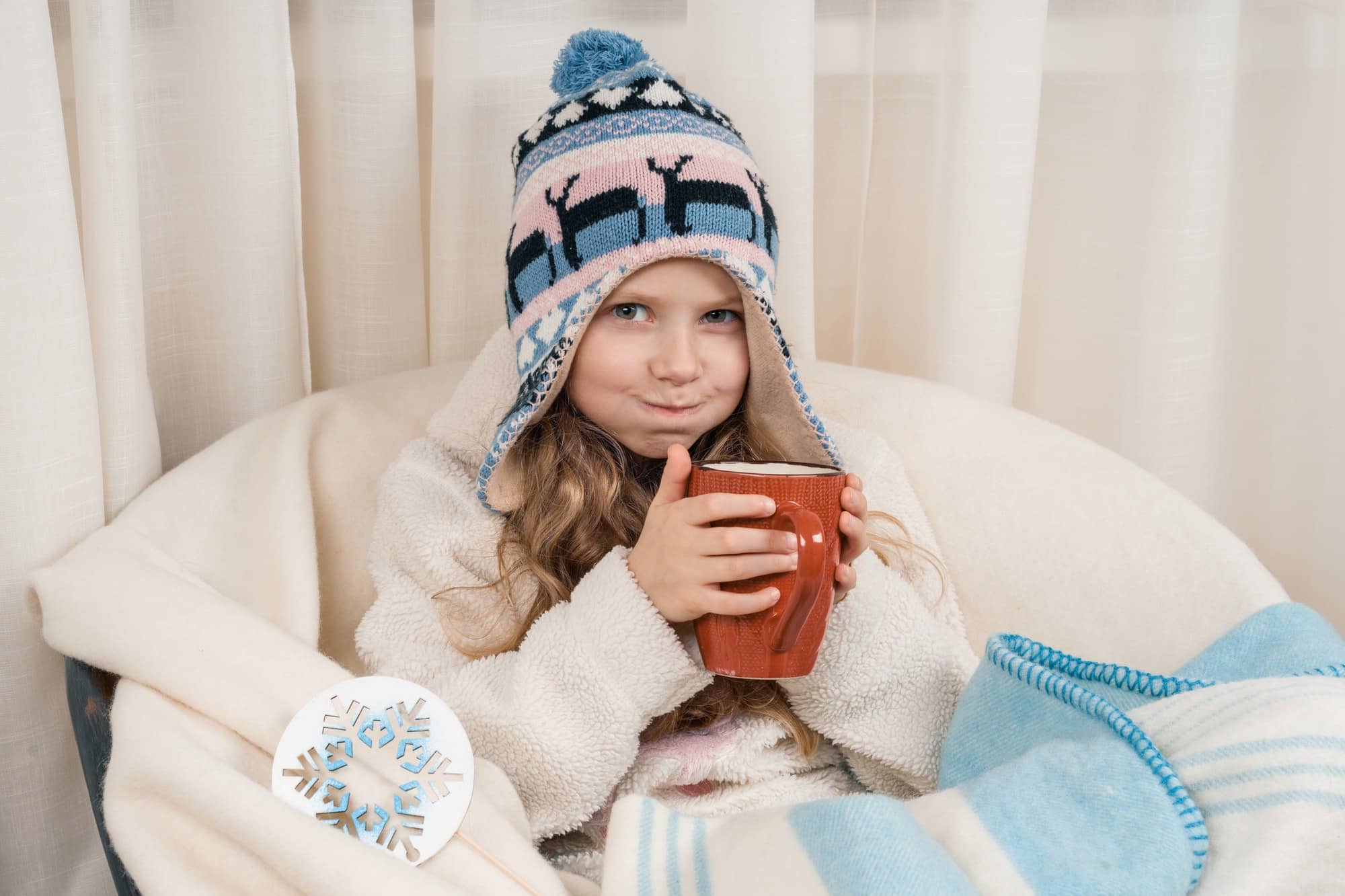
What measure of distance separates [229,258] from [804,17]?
0.59 m

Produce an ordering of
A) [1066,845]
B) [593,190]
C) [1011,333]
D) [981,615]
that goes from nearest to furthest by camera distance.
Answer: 1. [1066,845]
2. [593,190]
3. [981,615]
4. [1011,333]

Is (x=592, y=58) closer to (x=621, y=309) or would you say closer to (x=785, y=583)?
(x=621, y=309)

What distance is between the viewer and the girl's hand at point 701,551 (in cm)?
71

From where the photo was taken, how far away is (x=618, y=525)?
985mm

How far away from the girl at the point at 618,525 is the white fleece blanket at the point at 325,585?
0.27ft

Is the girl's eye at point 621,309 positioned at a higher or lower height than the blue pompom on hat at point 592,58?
lower

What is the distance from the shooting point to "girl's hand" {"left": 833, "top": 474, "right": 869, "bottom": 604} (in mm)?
754

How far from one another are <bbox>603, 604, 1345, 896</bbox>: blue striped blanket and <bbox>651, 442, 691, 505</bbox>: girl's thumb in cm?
21

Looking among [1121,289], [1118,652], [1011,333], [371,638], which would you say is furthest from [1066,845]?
[1121,289]

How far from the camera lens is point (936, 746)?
909mm

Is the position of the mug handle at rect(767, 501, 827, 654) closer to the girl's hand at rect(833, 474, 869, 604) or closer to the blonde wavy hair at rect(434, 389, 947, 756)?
the girl's hand at rect(833, 474, 869, 604)

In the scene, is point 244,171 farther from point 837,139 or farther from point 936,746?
point 936,746

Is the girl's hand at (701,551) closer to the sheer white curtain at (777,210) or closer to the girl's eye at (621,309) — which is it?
the girl's eye at (621,309)

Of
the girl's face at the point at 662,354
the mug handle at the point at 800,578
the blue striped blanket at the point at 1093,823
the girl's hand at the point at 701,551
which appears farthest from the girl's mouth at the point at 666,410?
the blue striped blanket at the point at 1093,823
